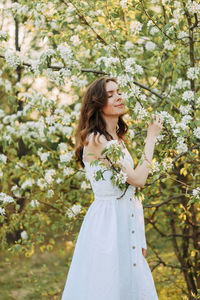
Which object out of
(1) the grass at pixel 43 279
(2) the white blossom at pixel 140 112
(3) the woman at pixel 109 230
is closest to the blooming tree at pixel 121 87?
(2) the white blossom at pixel 140 112

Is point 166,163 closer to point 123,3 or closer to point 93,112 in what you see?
point 93,112

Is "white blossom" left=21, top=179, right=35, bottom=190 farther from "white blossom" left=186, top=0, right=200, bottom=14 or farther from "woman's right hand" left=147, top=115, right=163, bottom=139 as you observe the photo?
"white blossom" left=186, top=0, right=200, bottom=14

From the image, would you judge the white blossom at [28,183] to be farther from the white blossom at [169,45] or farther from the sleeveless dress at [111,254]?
the white blossom at [169,45]

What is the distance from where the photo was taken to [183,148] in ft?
8.22

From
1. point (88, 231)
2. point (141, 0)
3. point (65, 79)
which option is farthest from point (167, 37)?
point (88, 231)

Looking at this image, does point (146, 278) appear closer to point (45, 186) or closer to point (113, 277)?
point (113, 277)

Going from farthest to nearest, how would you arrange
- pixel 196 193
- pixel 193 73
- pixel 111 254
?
pixel 193 73
pixel 111 254
pixel 196 193

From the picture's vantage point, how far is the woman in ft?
7.98

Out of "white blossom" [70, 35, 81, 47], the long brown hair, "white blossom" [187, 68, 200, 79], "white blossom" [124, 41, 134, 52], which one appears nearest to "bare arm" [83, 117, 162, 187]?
the long brown hair

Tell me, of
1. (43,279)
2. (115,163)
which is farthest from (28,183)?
(43,279)

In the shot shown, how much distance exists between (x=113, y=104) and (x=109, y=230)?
81cm

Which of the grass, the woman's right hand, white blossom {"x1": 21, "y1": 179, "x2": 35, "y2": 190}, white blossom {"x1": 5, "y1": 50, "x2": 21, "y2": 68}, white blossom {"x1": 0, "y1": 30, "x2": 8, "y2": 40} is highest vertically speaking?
white blossom {"x1": 0, "y1": 30, "x2": 8, "y2": 40}

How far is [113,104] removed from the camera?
8.67 feet

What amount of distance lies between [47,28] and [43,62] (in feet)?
3.84
